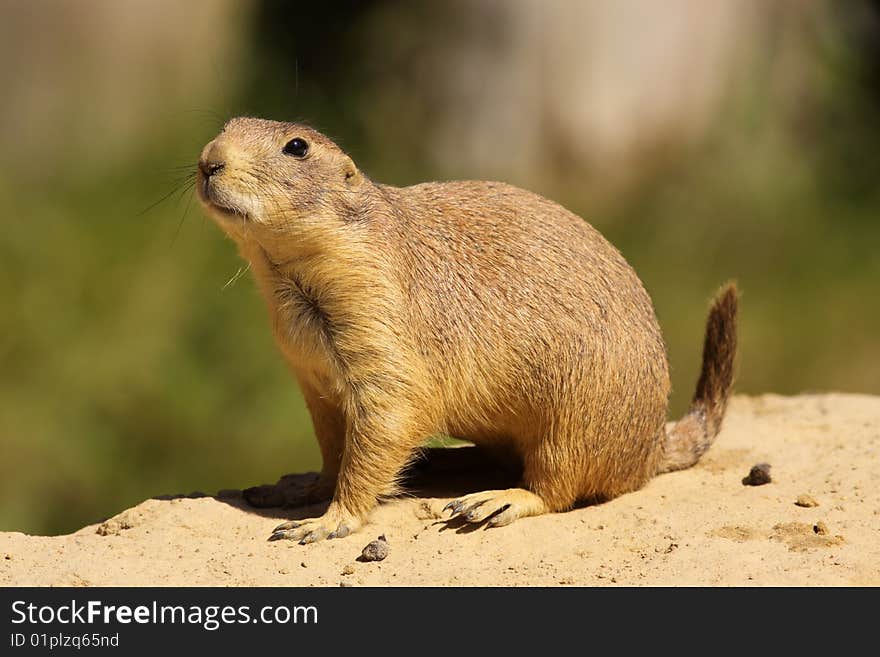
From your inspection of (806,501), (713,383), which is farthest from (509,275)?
(806,501)

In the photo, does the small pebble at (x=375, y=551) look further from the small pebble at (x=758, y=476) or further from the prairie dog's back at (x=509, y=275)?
the small pebble at (x=758, y=476)

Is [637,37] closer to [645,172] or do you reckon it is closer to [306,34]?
[645,172]

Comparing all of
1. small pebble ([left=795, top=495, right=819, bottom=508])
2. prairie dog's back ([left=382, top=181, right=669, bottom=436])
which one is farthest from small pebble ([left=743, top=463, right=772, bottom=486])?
prairie dog's back ([left=382, top=181, right=669, bottom=436])

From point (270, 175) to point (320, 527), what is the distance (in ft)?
5.52

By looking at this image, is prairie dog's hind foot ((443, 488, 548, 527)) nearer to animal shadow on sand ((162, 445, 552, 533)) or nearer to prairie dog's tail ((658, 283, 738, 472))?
animal shadow on sand ((162, 445, 552, 533))

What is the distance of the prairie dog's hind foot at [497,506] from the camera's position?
18.1 feet

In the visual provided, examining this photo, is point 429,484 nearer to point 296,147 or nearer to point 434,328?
point 434,328

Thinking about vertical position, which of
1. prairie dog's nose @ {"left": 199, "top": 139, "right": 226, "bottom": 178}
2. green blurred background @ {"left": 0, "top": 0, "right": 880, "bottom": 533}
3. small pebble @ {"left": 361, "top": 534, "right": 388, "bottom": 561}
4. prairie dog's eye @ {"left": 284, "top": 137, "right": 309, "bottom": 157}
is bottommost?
small pebble @ {"left": 361, "top": 534, "right": 388, "bottom": 561}

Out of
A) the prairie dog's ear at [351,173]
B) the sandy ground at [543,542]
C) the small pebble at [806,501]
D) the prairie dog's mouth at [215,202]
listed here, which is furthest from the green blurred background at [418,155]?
the small pebble at [806,501]

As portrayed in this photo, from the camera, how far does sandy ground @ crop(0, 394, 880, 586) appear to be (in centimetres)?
478

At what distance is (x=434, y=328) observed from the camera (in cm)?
569

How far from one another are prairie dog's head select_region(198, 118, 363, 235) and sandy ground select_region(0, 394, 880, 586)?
1489 millimetres

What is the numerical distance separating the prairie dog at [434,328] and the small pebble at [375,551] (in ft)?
1.13

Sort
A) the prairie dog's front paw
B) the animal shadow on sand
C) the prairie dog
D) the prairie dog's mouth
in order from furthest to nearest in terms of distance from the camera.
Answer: the animal shadow on sand, the prairie dog, the prairie dog's front paw, the prairie dog's mouth
